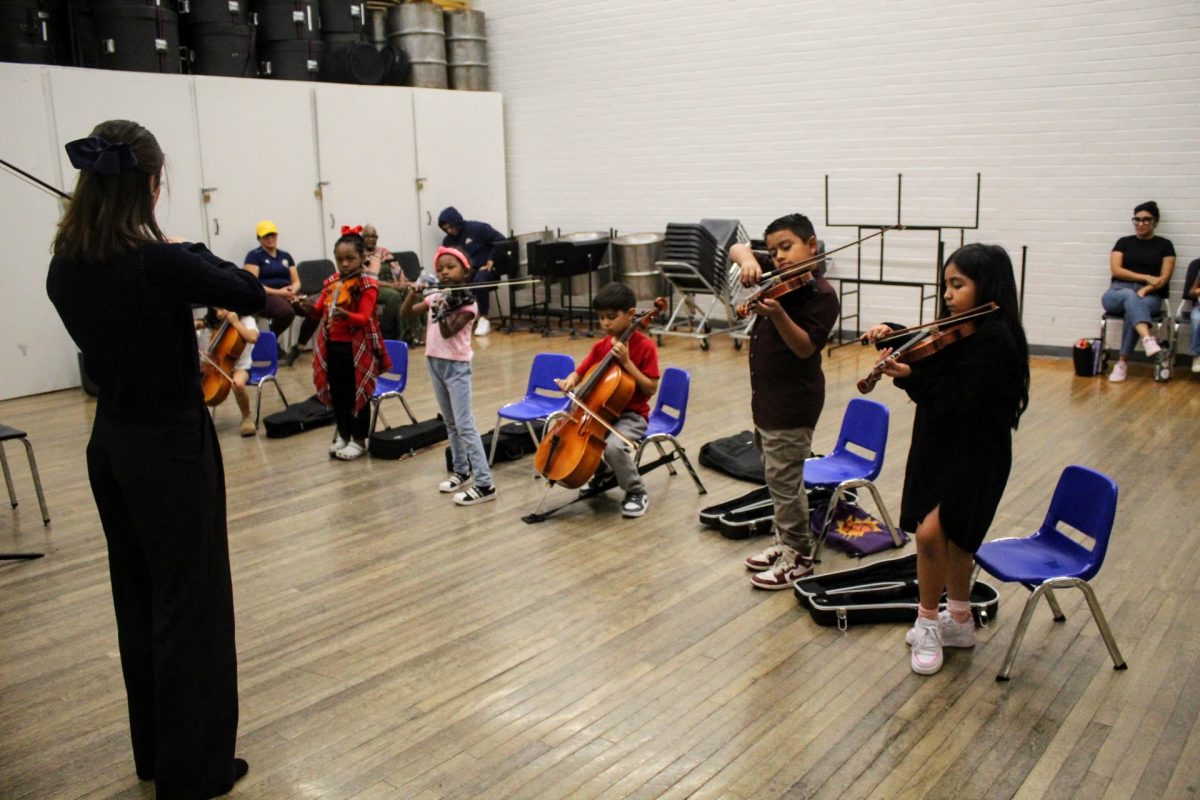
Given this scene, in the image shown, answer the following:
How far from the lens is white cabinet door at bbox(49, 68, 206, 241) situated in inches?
346

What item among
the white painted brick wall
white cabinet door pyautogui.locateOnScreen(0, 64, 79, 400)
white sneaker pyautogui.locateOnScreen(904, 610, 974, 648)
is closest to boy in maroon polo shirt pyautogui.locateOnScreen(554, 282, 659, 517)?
white sneaker pyautogui.locateOnScreen(904, 610, 974, 648)

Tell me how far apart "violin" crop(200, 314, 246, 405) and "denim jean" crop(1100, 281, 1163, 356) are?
691cm

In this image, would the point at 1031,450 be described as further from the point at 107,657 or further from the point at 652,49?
the point at 652,49

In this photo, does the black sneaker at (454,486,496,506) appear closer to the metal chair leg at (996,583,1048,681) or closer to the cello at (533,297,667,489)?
the cello at (533,297,667,489)

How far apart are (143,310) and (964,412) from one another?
247 cm

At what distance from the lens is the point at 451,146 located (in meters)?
12.0

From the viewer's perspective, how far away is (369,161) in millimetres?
11188

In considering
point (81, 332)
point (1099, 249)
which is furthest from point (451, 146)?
point (81, 332)

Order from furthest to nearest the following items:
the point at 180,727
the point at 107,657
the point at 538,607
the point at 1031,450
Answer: the point at 1031,450
the point at 538,607
the point at 107,657
the point at 180,727

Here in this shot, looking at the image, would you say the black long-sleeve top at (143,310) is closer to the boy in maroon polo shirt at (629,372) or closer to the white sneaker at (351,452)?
the boy in maroon polo shirt at (629,372)

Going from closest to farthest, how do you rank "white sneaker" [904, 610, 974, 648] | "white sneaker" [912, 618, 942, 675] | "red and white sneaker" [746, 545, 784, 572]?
"white sneaker" [912, 618, 942, 675], "white sneaker" [904, 610, 974, 648], "red and white sneaker" [746, 545, 784, 572]

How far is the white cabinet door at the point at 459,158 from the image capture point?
1177cm

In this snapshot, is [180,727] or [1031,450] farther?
[1031,450]

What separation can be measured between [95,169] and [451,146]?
32.3ft
